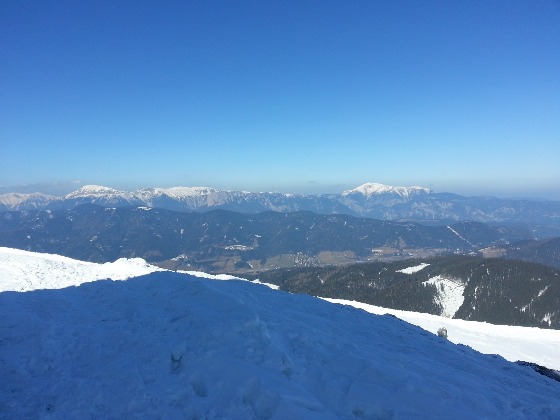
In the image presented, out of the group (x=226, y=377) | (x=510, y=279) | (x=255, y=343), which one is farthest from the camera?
(x=510, y=279)

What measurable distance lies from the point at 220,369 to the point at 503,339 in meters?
46.8

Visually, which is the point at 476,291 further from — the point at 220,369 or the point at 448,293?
the point at 220,369

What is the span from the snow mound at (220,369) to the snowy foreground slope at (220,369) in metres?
0.04

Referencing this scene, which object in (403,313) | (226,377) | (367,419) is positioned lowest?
(403,313)

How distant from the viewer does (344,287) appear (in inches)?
6403

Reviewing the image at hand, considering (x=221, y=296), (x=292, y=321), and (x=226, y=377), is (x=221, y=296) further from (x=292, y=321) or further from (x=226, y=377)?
(x=226, y=377)

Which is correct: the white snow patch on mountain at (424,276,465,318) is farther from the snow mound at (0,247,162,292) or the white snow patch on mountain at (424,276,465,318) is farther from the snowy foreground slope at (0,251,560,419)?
the snow mound at (0,247,162,292)

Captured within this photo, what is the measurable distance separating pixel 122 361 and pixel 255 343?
4.49 meters

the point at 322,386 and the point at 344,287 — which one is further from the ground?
the point at 322,386

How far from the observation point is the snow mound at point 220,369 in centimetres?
900

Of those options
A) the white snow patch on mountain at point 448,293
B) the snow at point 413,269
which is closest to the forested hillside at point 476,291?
the white snow patch on mountain at point 448,293

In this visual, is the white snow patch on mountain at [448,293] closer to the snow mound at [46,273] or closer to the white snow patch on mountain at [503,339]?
the white snow patch on mountain at [503,339]

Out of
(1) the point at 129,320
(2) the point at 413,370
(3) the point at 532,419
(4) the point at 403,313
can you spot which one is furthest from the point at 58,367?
(4) the point at 403,313

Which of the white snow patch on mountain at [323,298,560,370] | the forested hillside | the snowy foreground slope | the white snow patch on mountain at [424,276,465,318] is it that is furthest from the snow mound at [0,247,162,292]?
the white snow patch on mountain at [424,276,465,318]
